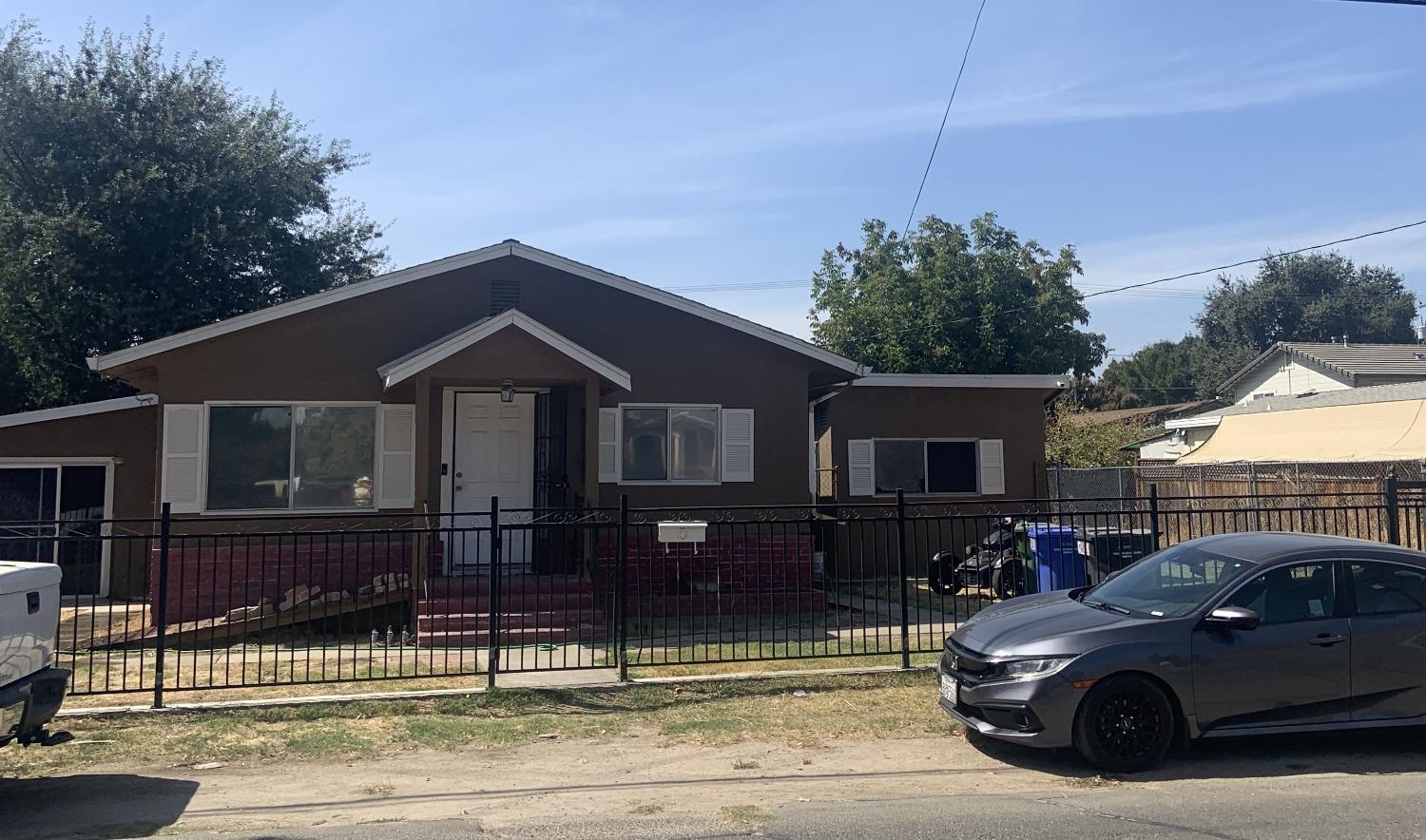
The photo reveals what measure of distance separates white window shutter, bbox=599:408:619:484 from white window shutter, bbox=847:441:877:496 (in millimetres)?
5601

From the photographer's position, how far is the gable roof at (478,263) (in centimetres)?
1260

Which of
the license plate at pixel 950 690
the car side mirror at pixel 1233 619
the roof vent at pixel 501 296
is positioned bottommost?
the license plate at pixel 950 690

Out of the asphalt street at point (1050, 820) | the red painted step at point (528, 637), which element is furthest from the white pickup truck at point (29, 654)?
the red painted step at point (528, 637)

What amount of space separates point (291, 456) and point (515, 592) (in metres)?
3.64

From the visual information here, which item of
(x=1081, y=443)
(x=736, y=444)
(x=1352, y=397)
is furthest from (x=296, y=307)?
(x=1352, y=397)

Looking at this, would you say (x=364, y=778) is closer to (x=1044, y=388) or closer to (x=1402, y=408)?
(x=1044, y=388)

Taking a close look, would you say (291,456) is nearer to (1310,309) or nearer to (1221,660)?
(1221,660)

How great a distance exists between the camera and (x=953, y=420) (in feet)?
59.8

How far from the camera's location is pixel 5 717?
5547 mm

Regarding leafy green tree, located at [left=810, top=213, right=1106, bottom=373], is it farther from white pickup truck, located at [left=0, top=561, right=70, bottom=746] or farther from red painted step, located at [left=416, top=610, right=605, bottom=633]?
white pickup truck, located at [left=0, top=561, right=70, bottom=746]

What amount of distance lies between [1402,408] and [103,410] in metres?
25.0

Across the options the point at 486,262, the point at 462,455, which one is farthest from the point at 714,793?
the point at 486,262

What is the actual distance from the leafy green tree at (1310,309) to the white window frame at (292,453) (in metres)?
53.0

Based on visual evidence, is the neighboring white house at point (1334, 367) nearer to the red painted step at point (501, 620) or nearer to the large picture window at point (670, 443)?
the large picture window at point (670, 443)
